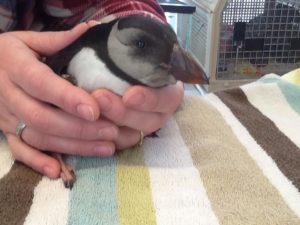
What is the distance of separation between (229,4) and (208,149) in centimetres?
54

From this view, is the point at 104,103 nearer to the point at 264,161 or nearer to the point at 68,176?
the point at 68,176

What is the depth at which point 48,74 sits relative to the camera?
0.53 meters

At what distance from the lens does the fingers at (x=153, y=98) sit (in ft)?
1.73

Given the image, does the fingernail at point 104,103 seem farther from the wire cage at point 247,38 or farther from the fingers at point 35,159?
the wire cage at point 247,38

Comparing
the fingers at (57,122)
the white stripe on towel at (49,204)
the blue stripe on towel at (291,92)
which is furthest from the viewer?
the blue stripe on towel at (291,92)

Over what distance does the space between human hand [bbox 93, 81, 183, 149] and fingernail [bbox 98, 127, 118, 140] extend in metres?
0.01

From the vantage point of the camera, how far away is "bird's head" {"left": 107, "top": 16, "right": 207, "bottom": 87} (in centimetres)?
52

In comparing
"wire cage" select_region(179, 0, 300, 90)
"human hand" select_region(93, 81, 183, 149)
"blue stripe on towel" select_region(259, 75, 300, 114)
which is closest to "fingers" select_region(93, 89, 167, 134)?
"human hand" select_region(93, 81, 183, 149)

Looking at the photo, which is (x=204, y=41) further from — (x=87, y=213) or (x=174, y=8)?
(x=87, y=213)

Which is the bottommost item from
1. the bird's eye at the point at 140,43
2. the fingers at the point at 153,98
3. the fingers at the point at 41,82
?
the fingers at the point at 153,98

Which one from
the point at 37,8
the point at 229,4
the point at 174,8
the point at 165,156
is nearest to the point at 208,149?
the point at 165,156

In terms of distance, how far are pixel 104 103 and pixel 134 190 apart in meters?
0.11

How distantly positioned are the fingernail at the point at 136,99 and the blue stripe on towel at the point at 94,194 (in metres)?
0.09

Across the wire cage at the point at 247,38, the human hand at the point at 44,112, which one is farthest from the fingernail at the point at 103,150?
the wire cage at the point at 247,38
